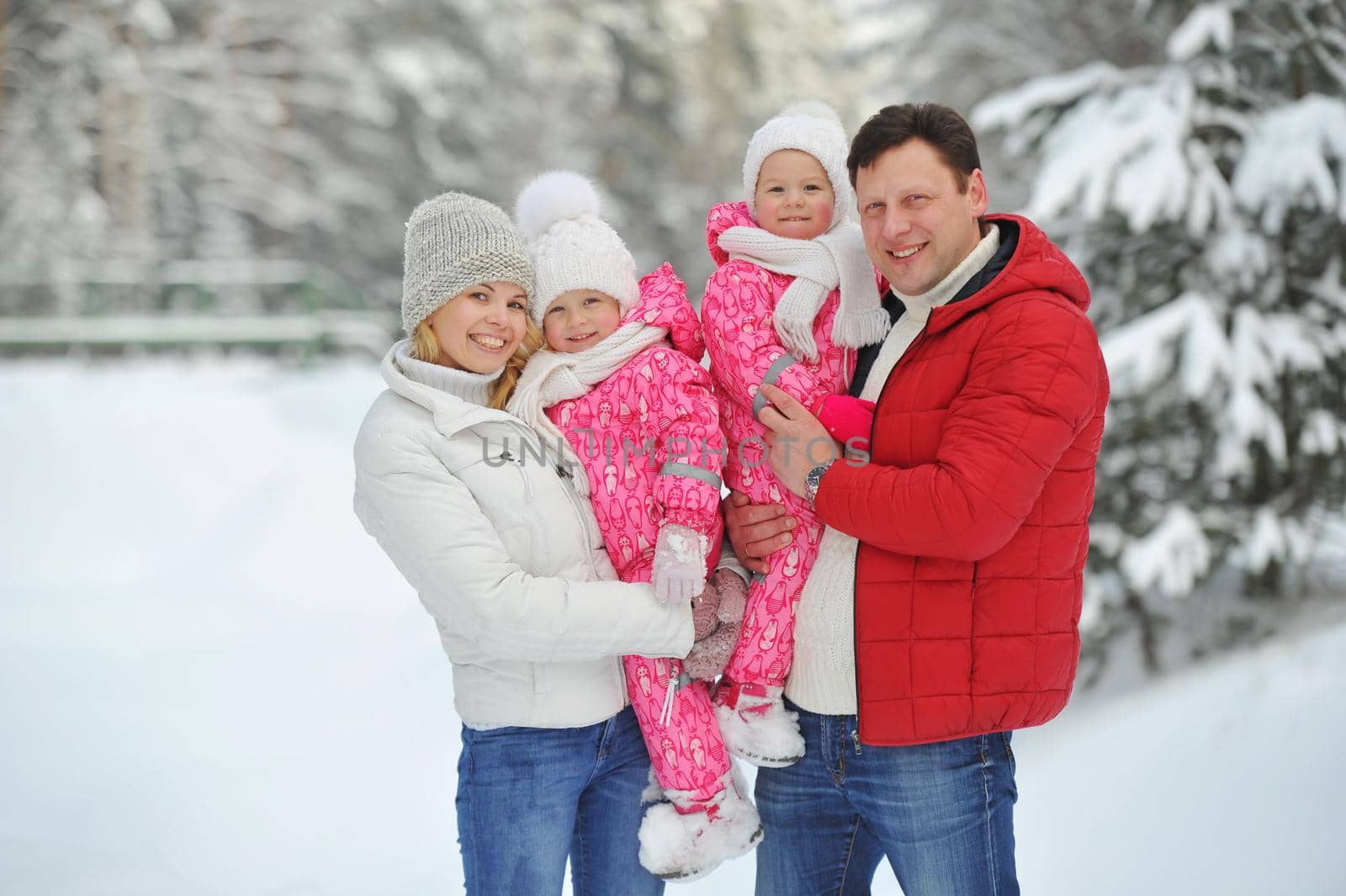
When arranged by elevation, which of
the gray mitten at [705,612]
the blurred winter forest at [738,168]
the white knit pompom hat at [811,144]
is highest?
the blurred winter forest at [738,168]

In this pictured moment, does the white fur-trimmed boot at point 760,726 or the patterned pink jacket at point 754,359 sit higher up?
the patterned pink jacket at point 754,359

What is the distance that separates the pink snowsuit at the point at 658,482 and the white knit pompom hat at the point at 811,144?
1.70 feet

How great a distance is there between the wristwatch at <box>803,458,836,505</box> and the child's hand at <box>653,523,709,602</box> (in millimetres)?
254

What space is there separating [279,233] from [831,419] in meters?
17.7

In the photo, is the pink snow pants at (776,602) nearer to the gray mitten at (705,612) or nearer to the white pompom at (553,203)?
the gray mitten at (705,612)

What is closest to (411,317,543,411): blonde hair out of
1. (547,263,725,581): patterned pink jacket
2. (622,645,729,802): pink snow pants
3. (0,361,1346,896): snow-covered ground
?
(547,263,725,581): patterned pink jacket

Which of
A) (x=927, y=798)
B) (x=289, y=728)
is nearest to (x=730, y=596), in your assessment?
(x=927, y=798)

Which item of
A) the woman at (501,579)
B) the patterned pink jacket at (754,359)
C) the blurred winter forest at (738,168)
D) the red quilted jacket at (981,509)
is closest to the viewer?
the red quilted jacket at (981,509)

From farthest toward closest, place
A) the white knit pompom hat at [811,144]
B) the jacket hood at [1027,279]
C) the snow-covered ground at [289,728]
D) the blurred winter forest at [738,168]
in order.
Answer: the blurred winter forest at [738,168] < the snow-covered ground at [289,728] < the white knit pompom hat at [811,144] < the jacket hood at [1027,279]

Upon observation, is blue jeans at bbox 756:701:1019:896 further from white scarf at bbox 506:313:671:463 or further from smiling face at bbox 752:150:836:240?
smiling face at bbox 752:150:836:240

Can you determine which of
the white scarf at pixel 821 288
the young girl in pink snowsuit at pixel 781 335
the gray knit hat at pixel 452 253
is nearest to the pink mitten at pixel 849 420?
the young girl in pink snowsuit at pixel 781 335

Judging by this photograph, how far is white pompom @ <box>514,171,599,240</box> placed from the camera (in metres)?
2.53

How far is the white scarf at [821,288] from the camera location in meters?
2.36

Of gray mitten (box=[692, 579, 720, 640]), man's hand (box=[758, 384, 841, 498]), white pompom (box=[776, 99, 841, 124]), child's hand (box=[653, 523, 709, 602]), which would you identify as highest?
white pompom (box=[776, 99, 841, 124])
